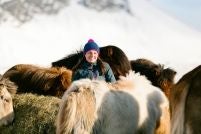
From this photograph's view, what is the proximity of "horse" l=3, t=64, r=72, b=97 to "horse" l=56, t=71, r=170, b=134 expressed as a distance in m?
4.37

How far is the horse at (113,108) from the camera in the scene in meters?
7.26

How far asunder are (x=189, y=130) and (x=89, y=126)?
143 centimetres

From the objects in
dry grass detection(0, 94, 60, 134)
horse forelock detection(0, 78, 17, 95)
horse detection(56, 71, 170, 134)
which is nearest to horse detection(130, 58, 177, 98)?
dry grass detection(0, 94, 60, 134)

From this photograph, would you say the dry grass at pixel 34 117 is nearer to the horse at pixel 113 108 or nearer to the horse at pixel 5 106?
the horse at pixel 5 106

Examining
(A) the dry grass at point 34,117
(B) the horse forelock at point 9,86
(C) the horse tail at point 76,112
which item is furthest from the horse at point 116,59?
(C) the horse tail at point 76,112

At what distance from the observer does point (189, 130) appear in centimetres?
639

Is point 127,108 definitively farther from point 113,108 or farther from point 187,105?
point 187,105

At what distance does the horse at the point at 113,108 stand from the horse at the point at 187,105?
0.94 m

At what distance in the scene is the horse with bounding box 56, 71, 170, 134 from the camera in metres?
7.26

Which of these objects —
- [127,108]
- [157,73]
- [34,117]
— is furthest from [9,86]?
[157,73]

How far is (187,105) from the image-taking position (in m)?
→ 6.57

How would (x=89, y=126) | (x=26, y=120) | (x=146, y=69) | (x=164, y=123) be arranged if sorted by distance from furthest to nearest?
(x=146, y=69), (x=26, y=120), (x=164, y=123), (x=89, y=126)

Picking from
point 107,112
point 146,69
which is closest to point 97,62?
point 107,112

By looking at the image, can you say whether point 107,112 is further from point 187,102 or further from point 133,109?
point 187,102
